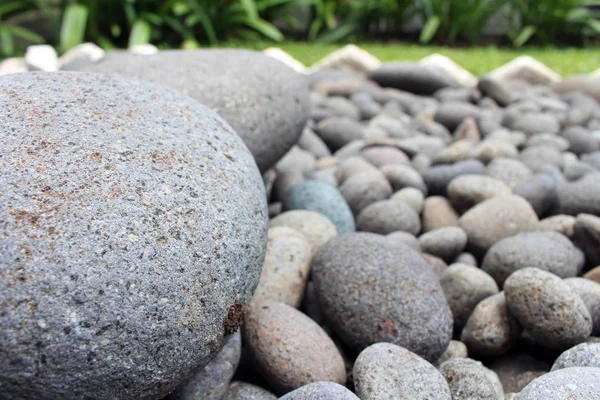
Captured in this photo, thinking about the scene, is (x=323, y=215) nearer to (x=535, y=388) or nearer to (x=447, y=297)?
(x=447, y=297)

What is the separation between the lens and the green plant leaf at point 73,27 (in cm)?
612

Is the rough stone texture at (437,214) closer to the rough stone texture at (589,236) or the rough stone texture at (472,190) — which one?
the rough stone texture at (472,190)

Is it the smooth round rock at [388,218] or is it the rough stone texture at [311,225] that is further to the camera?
the smooth round rock at [388,218]

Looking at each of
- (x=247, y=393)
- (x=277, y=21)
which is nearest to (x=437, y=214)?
(x=247, y=393)

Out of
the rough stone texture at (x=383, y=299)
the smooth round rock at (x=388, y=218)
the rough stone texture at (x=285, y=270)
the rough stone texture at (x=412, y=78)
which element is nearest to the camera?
the rough stone texture at (x=383, y=299)

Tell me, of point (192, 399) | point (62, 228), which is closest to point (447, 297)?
point (192, 399)

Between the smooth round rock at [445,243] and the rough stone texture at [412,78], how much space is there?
3.03 meters

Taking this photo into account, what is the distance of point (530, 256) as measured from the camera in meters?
2.14

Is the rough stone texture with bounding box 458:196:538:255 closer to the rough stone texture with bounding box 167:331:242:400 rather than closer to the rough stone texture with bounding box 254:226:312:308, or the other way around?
the rough stone texture with bounding box 254:226:312:308

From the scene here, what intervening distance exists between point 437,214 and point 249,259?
56.8 inches

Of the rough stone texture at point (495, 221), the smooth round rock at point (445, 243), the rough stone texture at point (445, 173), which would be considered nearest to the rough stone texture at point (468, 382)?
the smooth round rock at point (445, 243)

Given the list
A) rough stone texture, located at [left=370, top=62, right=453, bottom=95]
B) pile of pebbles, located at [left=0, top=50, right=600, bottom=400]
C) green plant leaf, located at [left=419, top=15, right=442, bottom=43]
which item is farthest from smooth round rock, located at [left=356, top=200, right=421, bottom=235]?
green plant leaf, located at [left=419, top=15, right=442, bottom=43]

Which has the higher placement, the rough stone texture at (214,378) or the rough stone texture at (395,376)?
the rough stone texture at (395,376)

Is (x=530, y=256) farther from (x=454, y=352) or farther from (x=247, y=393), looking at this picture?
(x=247, y=393)
